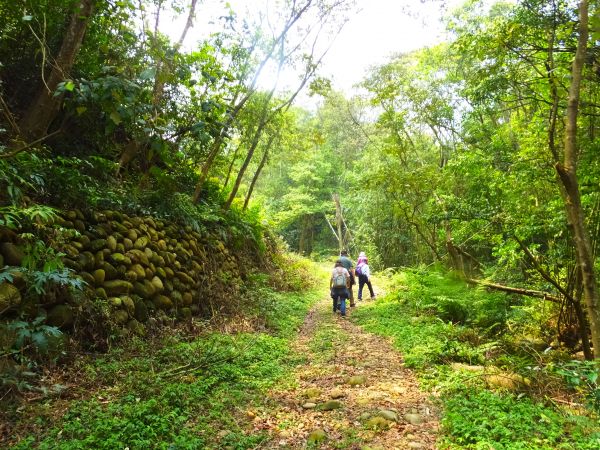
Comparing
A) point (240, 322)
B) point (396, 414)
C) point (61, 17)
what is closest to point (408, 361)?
point (396, 414)

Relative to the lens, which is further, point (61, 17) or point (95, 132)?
point (95, 132)

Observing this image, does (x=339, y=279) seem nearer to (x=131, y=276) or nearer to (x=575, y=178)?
(x=131, y=276)

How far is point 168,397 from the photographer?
13.2ft

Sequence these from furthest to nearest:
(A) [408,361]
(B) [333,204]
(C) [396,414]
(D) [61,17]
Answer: (B) [333,204] → (D) [61,17] → (A) [408,361] → (C) [396,414]

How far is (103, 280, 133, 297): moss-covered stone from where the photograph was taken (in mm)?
5614

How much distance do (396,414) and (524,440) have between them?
1.26 metres

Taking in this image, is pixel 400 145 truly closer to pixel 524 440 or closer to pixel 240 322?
pixel 240 322

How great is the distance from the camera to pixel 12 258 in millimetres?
4340

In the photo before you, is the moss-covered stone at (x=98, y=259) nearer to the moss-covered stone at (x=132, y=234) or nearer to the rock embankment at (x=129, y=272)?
the rock embankment at (x=129, y=272)

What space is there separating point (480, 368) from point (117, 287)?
17.6ft

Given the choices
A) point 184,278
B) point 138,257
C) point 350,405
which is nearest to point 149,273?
point 138,257

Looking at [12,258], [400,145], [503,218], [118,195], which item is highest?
[400,145]

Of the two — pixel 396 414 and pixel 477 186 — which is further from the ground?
pixel 477 186

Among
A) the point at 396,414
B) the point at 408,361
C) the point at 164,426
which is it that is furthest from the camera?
the point at 408,361
